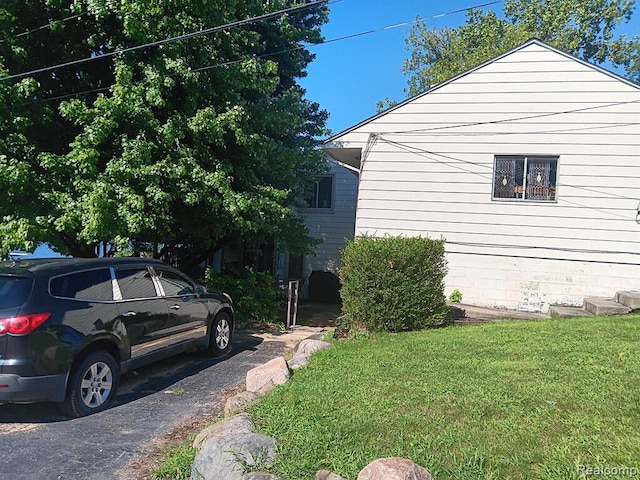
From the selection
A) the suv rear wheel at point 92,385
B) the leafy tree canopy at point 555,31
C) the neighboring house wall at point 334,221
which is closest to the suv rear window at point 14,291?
the suv rear wheel at point 92,385

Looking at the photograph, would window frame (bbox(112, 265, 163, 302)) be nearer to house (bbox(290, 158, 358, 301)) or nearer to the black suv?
the black suv

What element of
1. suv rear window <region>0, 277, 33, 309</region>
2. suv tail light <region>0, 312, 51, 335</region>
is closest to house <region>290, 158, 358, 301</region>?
suv rear window <region>0, 277, 33, 309</region>

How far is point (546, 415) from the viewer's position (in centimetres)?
350

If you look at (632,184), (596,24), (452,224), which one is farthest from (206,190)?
(596,24)

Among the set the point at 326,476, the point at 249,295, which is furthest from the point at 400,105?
the point at 326,476

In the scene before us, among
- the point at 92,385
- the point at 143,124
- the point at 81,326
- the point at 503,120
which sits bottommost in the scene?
the point at 92,385

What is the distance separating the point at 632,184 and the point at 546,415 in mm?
8186

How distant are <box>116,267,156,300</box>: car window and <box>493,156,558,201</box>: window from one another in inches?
308

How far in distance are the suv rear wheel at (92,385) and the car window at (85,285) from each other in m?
0.64

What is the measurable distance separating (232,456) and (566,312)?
7793 mm

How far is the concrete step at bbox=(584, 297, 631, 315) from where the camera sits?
27.7ft

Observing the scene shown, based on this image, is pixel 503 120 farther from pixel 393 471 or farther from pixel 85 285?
pixel 393 471

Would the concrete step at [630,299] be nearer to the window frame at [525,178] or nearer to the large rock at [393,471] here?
the window frame at [525,178]

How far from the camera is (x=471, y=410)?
368 cm
